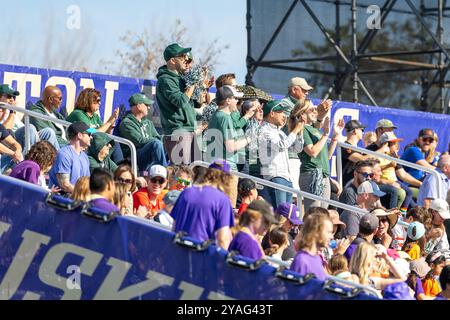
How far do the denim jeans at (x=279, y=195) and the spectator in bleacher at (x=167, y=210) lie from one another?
1.80 metres

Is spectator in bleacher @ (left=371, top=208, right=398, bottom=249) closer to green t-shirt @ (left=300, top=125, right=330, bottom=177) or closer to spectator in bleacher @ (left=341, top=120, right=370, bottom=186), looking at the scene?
green t-shirt @ (left=300, top=125, right=330, bottom=177)

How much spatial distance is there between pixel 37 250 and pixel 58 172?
1.92 m

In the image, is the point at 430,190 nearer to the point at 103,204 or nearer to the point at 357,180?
the point at 357,180

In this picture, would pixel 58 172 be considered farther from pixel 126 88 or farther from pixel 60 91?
pixel 126 88

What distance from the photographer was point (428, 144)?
655 inches

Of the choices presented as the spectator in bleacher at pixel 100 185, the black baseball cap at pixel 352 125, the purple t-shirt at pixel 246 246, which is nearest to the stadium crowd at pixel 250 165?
the spectator in bleacher at pixel 100 185

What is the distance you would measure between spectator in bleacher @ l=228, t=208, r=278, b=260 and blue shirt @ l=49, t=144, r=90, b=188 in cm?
252

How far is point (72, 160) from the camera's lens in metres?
11.2

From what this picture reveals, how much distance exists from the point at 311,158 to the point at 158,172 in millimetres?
2298

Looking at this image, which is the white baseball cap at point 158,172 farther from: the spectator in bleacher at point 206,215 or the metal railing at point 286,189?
the spectator in bleacher at point 206,215

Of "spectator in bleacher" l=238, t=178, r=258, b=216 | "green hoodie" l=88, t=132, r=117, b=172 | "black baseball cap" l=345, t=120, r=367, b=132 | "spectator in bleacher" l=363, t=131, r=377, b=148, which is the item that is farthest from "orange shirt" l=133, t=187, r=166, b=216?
"spectator in bleacher" l=363, t=131, r=377, b=148

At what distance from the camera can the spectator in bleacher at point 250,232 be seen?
28.9 feet

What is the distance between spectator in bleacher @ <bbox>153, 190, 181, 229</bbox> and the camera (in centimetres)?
1087
